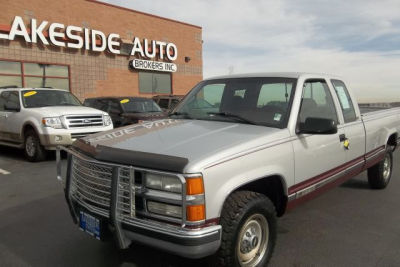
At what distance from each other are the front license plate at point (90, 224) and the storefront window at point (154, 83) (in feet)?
65.1

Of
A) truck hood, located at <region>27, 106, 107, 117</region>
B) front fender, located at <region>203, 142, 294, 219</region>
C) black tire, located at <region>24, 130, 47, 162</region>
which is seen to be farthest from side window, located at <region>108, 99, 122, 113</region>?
front fender, located at <region>203, 142, 294, 219</region>

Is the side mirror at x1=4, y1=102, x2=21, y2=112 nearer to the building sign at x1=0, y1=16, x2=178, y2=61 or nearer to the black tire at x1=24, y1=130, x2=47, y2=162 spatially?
the black tire at x1=24, y1=130, x2=47, y2=162

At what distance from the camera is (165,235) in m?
2.63

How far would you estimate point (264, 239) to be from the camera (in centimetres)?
329

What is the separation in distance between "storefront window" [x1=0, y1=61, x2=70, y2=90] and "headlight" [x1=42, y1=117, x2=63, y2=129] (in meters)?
9.68

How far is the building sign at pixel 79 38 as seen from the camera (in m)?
16.7

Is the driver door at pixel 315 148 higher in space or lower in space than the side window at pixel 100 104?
lower

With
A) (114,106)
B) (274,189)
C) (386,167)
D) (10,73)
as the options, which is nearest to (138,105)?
(114,106)

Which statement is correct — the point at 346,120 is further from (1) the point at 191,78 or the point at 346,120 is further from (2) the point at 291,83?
(1) the point at 191,78

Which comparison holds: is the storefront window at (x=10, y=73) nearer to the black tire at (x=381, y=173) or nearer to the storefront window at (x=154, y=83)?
the storefront window at (x=154, y=83)

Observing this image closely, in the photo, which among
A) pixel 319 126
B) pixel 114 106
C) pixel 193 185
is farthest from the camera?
pixel 114 106

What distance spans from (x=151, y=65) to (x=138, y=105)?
11275mm

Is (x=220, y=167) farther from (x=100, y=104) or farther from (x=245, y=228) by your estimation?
(x=100, y=104)

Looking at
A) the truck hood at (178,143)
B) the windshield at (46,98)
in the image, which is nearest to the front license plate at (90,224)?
the truck hood at (178,143)
